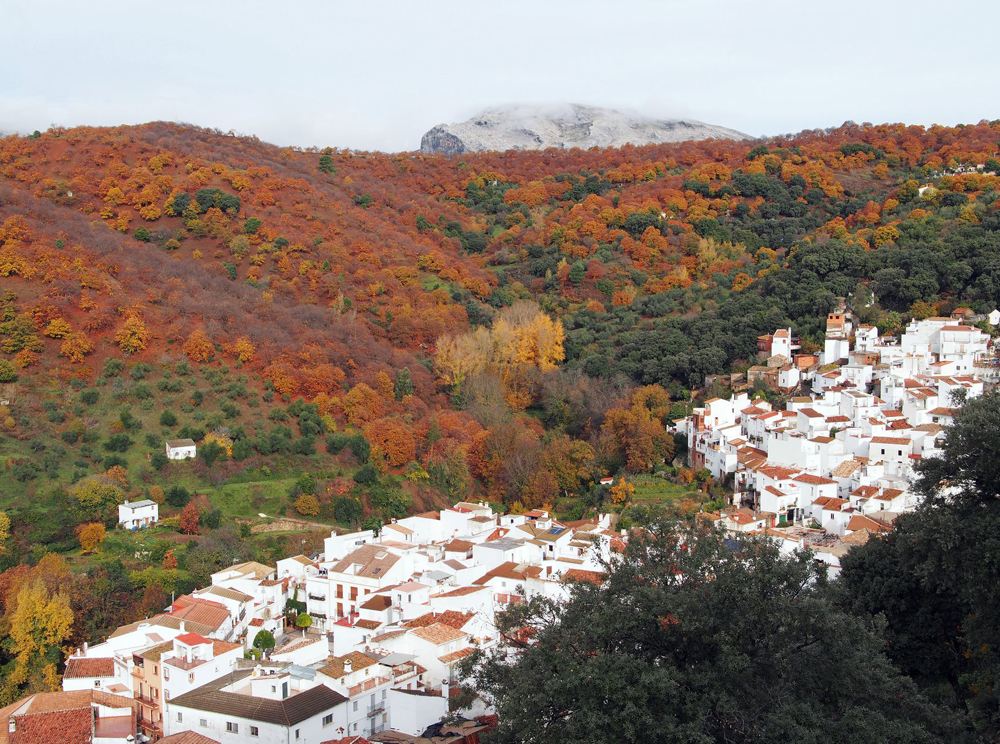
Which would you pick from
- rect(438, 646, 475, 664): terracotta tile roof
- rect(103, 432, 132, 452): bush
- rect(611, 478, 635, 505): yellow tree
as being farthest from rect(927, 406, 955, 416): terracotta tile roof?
rect(103, 432, 132, 452): bush

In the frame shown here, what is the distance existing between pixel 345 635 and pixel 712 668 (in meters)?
11.3

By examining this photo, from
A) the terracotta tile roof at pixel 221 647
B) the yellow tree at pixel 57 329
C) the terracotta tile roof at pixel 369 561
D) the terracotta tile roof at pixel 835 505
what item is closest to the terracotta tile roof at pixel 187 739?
the terracotta tile roof at pixel 221 647

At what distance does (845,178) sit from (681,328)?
21.9 m

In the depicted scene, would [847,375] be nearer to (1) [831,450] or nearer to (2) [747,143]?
(1) [831,450]

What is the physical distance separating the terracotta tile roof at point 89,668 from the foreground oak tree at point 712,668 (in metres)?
11.0

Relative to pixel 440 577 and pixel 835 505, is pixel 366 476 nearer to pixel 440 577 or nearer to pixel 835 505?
pixel 440 577

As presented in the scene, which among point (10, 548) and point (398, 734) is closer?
point (398, 734)

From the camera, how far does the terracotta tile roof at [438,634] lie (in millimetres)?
17266

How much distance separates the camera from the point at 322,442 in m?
30.1

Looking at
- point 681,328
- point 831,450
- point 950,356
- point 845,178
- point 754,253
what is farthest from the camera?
point 845,178

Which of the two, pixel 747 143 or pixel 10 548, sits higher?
pixel 747 143

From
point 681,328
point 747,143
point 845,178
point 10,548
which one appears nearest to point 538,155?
point 747,143

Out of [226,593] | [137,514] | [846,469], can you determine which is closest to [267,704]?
[226,593]

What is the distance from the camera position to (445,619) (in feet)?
61.3
